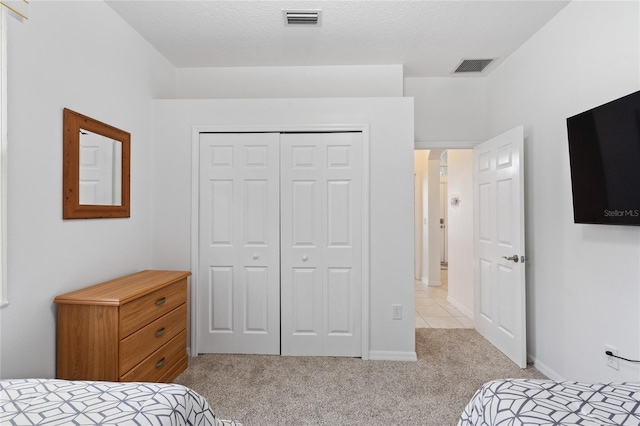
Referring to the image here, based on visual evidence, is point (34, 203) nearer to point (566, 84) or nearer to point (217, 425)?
point (217, 425)

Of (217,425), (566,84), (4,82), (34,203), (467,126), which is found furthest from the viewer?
(467,126)

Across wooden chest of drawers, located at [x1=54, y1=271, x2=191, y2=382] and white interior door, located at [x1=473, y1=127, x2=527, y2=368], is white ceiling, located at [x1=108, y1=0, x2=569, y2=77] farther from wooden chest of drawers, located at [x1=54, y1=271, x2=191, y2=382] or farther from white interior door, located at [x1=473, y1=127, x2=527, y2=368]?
wooden chest of drawers, located at [x1=54, y1=271, x2=191, y2=382]

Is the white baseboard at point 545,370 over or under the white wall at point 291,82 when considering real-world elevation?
under

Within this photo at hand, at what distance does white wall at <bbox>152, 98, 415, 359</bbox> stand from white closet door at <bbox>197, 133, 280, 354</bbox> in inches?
6.7

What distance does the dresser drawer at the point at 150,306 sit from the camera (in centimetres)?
182

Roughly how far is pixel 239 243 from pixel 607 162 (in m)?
2.68

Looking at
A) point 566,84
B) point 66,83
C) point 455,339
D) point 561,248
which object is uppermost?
point 566,84

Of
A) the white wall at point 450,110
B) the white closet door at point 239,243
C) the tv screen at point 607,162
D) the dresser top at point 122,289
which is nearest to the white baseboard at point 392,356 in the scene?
the white closet door at point 239,243

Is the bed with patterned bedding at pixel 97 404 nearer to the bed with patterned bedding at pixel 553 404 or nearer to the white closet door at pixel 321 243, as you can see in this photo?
the bed with patterned bedding at pixel 553 404

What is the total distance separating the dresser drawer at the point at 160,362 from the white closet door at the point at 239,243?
1.26 feet

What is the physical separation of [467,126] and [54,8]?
3.64 meters

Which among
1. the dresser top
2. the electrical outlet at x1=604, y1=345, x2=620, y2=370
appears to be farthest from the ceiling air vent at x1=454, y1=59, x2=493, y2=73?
the dresser top

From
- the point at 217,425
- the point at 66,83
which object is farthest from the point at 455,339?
the point at 66,83

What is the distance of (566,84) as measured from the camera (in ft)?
7.43
